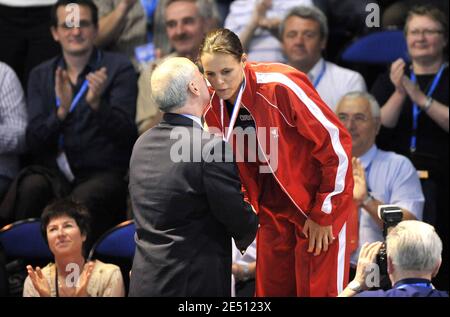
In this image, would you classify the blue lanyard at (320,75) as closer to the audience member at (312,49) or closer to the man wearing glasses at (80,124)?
the audience member at (312,49)

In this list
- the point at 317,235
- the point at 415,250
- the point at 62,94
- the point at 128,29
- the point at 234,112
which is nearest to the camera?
the point at 415,250

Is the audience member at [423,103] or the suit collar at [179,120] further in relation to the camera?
the audience member at [423,103]

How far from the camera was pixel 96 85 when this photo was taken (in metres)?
6.71

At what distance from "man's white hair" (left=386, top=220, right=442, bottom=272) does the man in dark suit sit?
68 centimetres

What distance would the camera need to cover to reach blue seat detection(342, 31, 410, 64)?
24.0ft

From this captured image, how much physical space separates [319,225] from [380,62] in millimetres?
2719

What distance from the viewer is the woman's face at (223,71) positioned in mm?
4762

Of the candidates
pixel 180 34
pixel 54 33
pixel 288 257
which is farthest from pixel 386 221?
pixel 54 33

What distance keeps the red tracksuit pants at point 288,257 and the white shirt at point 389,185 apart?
3.12 feet

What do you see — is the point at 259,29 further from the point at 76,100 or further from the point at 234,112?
the point at 234,112

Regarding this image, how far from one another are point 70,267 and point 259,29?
2442mm

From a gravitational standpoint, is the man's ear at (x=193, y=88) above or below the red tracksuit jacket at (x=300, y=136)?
above

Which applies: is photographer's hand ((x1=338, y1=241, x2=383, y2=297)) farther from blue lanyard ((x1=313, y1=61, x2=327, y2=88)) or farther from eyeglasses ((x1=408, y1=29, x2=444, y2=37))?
eyeglasses ((x1=408, y1=29, x2=444, y2=37))

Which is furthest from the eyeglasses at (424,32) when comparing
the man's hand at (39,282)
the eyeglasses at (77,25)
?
the man's hand at (39,282)
